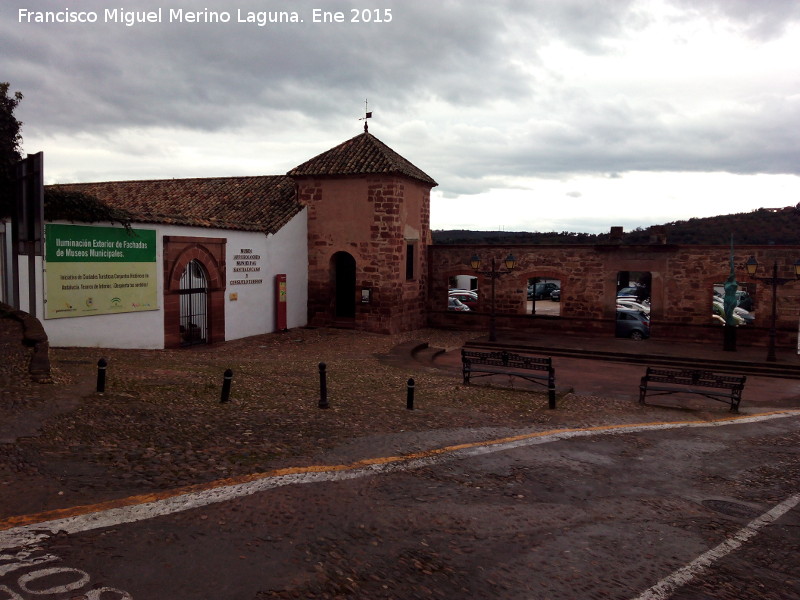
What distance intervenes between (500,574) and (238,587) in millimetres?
1981

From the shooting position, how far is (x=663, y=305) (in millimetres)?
22078

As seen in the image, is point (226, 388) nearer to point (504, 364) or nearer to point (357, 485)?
point (357, 485)

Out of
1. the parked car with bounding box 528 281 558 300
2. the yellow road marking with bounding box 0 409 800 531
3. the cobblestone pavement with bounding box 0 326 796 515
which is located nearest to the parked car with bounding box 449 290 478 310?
the parked car with bounding box 528 281 558 300

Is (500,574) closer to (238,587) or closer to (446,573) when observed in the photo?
(446,573)

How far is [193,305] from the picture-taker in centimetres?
1808

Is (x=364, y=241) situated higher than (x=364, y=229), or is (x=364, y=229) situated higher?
(x=364, y=229)

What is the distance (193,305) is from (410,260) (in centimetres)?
849

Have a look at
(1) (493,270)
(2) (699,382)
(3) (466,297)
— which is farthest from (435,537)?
(3) (466,297)

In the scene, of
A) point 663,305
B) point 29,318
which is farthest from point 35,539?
point 663,305

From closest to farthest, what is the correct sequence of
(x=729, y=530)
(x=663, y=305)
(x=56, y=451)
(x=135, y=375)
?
(x=729, y=530) → (x=56, y=451) → (x=135, y=375) → (x=663, y=305)

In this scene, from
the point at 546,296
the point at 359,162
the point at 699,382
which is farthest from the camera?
the point at 546,296

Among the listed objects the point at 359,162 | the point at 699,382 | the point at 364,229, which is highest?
the point at 359,162

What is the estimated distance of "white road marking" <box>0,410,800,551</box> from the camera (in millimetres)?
4945

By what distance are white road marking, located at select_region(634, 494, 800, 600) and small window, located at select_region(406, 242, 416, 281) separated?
17.0 meters
